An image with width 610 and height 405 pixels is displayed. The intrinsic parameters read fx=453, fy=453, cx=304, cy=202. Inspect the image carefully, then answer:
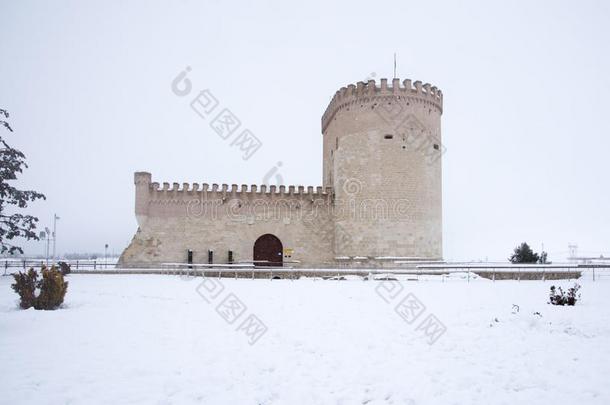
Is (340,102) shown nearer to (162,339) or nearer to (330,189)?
(330,189)

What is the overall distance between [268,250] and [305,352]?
20.7 m

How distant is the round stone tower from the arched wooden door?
13.3ft

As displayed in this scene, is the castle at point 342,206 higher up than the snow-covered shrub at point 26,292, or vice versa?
the castle at point 342,206

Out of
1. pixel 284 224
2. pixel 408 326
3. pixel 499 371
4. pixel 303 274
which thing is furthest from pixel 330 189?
pixel 499 371

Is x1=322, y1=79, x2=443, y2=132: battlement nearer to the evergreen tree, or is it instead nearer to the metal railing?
the metal railing

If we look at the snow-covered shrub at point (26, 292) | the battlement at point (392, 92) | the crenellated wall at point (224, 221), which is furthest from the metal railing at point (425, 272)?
the battlement at point (392, 92)

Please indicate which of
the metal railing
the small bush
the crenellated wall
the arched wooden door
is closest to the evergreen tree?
the metal railing

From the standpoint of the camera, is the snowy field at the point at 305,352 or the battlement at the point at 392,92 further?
the battlement at the point at 392,92

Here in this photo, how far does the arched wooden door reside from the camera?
28.4m

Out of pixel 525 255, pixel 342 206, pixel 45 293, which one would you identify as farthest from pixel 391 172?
pixel 45 293

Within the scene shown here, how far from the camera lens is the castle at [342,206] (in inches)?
1005

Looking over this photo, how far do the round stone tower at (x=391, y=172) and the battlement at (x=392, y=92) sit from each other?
56mm

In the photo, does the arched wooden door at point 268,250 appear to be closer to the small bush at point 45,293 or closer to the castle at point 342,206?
the castle at point 342,206

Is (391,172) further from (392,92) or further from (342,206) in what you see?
(392,92)
